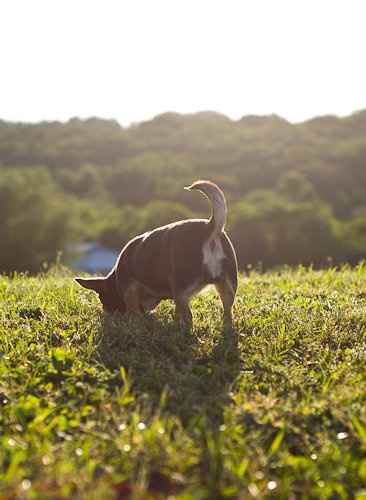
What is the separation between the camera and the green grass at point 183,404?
10.4 feet

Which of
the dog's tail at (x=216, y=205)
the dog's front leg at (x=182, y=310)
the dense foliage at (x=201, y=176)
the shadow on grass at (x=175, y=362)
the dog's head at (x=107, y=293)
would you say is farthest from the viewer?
the dense foliage at (x=201, y=176)

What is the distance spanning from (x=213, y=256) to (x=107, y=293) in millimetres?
1520

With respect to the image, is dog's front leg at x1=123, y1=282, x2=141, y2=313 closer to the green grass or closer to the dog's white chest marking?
the green grass

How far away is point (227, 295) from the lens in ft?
18.0

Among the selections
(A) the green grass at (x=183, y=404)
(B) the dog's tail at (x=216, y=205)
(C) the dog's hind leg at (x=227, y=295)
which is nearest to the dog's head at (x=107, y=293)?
(A) the green grass at (x=183, y=404)

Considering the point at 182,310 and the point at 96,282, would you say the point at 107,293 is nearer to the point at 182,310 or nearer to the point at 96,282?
the point at 96,282

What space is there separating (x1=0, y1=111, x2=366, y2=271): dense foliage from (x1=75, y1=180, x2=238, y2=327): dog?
34257 mm

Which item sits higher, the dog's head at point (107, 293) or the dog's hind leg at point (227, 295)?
the dog's hind leg at point (227, 295)

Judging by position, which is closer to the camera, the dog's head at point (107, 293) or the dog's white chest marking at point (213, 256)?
the dog's white chest marking at point (213, 256)

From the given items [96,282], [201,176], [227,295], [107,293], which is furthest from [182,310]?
[201,176]

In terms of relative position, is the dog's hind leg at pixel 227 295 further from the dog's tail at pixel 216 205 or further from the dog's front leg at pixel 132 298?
the dog's front leg at pixel 132 298

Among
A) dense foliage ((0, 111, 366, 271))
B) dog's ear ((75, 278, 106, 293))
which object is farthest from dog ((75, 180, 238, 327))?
dense foliage ((0, 111, 366, 271))

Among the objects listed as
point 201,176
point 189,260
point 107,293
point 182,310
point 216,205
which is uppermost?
point 216,205

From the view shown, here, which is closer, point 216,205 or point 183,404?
point 183,404
